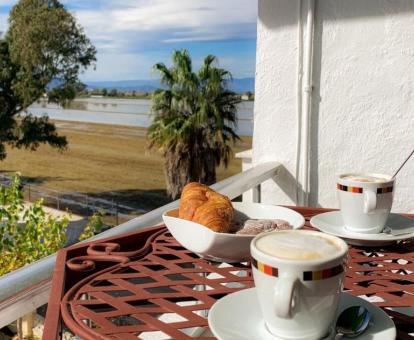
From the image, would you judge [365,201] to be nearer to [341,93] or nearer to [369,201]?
[369,201]

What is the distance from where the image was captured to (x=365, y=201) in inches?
34.6

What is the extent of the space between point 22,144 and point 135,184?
11340mm

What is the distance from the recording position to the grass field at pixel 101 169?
95.2 ft

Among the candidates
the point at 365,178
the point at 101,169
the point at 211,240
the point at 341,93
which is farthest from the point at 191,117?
the point at 101,169

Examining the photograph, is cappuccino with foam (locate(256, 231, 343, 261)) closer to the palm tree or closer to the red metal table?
the red metal table

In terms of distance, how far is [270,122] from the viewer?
7.68ft

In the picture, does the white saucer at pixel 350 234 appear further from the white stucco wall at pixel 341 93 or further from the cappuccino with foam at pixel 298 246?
the white stucco wall at pixel 341 93

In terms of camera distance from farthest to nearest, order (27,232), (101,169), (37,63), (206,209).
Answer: (101,169) → (37,63) → (27,232) → (206,209)

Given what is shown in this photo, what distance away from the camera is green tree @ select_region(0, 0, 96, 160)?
1681 centimetres

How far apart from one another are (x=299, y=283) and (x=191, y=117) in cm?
1235

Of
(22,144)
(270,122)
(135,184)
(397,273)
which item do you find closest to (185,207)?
(397,273)

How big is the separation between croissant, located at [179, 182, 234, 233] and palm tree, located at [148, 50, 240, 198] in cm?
1171

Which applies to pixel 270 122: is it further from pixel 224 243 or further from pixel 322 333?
pixel 322 333

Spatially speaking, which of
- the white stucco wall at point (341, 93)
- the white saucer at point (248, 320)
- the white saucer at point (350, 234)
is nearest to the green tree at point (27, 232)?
the white stucco wall at point (341, 93)
